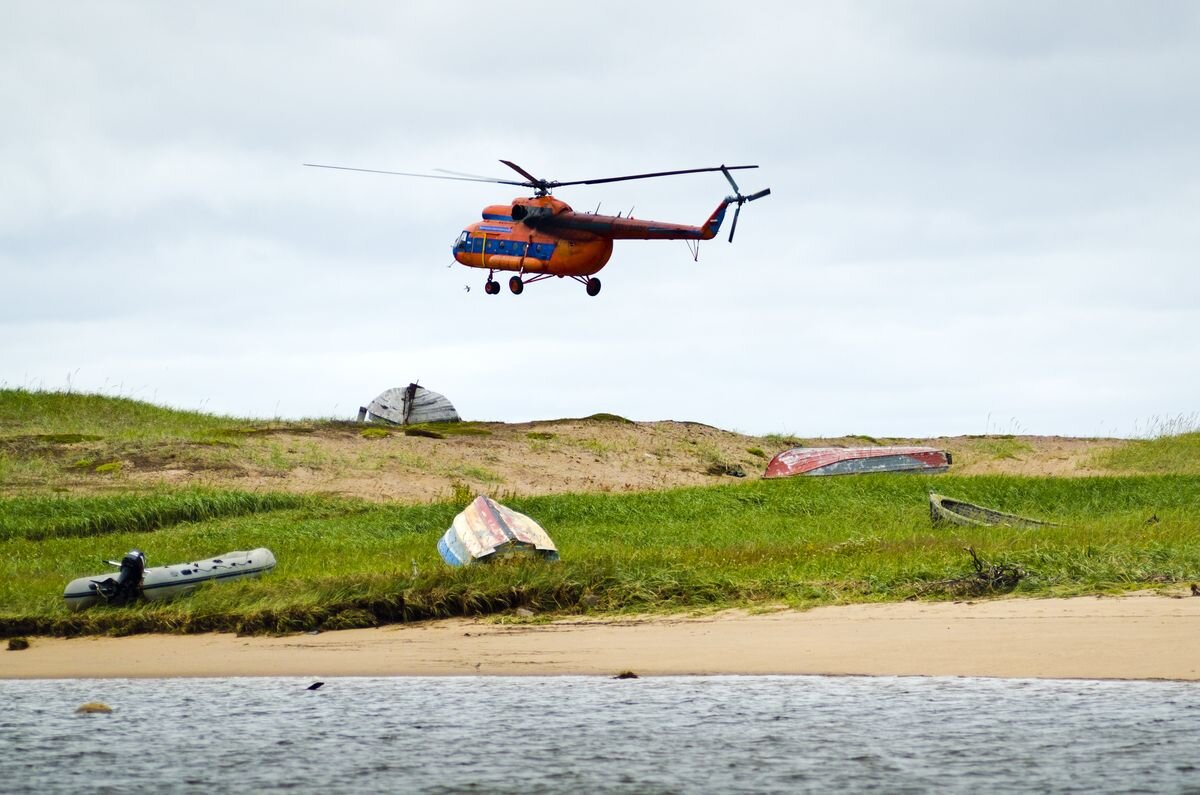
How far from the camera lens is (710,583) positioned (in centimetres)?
1319

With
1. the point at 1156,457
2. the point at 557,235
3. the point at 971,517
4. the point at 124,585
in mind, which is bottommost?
the point at 124,585

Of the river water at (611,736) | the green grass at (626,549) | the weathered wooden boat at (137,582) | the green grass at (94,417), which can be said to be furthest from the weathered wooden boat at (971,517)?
Result: the green grass at (94,417)

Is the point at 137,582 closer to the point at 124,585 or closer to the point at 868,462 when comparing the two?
the point at 124,585

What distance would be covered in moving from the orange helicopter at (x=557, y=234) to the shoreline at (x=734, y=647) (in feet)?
79.3

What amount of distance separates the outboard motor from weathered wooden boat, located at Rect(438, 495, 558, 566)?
3.48 meters

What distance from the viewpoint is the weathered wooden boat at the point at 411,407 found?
39.5m

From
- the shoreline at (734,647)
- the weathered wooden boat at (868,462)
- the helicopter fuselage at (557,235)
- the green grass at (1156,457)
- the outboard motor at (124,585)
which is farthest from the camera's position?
the helicopter fuselage at (557,235)

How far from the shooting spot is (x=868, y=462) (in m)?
30.0

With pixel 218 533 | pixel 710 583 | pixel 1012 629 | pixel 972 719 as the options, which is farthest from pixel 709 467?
pixel 972 719

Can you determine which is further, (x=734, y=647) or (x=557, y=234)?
(x=557, y=234)

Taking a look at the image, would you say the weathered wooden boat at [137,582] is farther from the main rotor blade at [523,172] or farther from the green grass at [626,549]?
the main rotor blade at [523,172]

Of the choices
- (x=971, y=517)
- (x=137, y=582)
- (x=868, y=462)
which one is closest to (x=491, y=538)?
(x=137, y=582)

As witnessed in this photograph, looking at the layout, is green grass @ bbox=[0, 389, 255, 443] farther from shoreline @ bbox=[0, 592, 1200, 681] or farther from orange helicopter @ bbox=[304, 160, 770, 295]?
shoreline @ bbox=[0, 592, 1200, 681]

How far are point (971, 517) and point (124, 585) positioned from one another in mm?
12235
